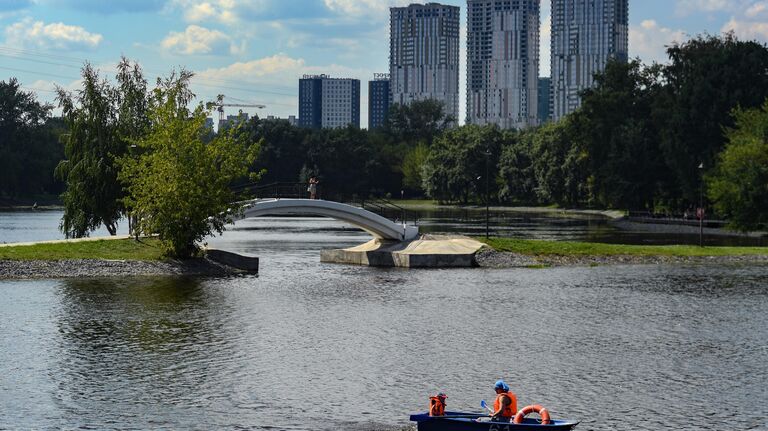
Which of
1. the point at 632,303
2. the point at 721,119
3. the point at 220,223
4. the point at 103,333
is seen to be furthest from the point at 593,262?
the point at 721,119

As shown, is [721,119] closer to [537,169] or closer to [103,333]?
[537,169]

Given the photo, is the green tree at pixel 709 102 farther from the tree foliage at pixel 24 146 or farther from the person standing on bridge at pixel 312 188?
the tree foliage at pixel 24 146

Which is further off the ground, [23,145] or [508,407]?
[23,145]

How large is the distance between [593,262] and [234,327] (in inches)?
1418

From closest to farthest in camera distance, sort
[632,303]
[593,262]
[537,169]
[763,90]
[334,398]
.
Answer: [334,398], [632,303], [593,262], [763,90], [537,169]

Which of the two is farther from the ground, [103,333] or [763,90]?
[763,90]

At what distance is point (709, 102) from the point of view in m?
122

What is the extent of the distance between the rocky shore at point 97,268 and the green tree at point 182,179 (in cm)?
206

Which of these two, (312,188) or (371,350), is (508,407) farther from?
(312,188)

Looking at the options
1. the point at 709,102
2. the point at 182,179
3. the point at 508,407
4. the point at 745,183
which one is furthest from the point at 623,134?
the point at 508,407

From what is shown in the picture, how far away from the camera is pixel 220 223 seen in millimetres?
68875

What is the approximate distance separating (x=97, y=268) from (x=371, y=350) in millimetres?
27738

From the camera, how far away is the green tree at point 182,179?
66.4 meters

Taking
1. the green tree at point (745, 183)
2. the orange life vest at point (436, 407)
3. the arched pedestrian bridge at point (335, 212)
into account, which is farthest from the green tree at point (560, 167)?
the orange life vest at point (436, 407)
